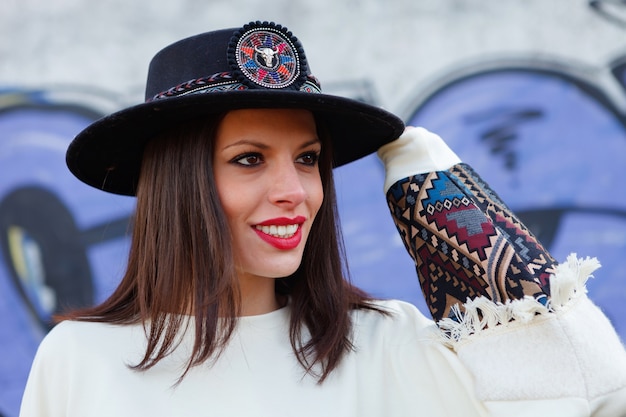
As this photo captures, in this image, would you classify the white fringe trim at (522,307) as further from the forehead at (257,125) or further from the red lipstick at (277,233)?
the forehead at (257,125)

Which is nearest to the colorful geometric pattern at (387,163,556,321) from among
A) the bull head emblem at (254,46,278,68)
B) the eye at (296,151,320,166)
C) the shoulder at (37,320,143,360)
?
the eye at (296,151,320,166)

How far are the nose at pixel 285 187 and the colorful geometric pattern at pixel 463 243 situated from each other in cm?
30

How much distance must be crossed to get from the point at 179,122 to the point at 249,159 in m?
0.22

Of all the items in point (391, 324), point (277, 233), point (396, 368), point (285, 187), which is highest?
point (285, 187)

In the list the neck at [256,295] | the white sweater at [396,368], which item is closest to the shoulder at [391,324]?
the white sweater at [396,368]

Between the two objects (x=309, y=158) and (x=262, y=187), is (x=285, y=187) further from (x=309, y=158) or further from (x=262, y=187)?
(x=309, y=158)

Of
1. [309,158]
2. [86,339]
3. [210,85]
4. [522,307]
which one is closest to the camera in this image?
[522,307]

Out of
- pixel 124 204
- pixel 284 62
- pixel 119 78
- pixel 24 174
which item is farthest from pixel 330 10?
pixel 284 62

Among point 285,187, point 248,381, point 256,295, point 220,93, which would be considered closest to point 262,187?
point 285,187

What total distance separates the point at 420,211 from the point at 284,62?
0.53m

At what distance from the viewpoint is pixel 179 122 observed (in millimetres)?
2004

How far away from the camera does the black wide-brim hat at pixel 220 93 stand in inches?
72.3

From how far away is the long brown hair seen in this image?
1933 mm

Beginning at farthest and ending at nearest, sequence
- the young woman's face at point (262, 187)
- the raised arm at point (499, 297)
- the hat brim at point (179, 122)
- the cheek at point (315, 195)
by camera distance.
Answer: the cheek at point (315, 195) → the young woman's face at point (262, 187) → the hat brim at point (179, 122) → the raised arm at point (499, 297)
